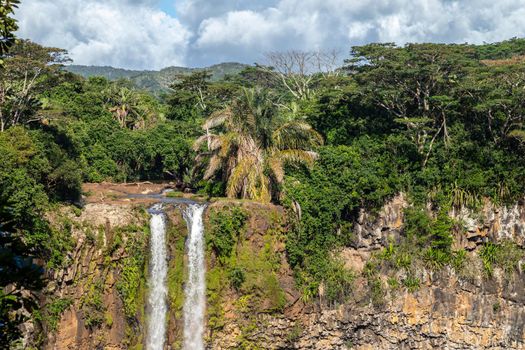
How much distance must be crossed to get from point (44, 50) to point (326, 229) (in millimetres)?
14779

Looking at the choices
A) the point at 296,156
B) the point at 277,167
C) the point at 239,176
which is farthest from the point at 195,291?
the point at 296,156

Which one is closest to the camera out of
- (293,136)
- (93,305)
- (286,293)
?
(93,305)

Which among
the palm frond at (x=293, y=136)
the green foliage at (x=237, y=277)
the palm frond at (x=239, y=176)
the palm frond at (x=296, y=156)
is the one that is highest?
the palm frond at (x=293, y=136)

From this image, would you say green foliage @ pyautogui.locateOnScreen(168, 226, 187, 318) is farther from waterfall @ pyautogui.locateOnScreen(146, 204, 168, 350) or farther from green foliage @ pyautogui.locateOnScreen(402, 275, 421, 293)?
green foliage @ pyautogui.locateOnScreen(402, 275, 421, 293)

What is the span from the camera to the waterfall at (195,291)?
2033cm

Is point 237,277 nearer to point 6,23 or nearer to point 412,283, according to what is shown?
point 412,283

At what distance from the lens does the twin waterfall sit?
19938 millimetres

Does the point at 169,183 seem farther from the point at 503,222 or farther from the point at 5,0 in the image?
the point at 5,0

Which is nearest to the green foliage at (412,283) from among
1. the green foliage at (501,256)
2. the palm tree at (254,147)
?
the green foliage at (501,256)

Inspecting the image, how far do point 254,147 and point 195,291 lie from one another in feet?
22.8

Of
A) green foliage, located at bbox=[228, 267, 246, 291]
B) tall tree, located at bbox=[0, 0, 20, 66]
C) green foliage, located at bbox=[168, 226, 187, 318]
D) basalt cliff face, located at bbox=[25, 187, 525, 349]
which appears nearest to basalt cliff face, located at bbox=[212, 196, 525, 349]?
basalt cliff face, located at bbox=[25, 187, 525, 349]

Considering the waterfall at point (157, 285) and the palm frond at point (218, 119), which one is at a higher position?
the palm frond at point (218, 119)

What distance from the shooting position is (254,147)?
2309 centimetres

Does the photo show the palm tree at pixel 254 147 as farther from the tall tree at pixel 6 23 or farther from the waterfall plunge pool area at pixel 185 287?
the tall tree at pixel 6 23
